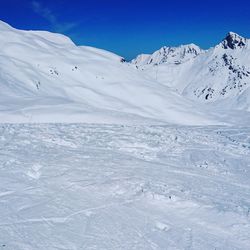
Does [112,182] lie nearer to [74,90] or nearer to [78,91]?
[78,91]

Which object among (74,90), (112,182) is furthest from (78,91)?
(112,182)

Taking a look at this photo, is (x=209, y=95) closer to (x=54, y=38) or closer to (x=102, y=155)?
(x=54, y=38)

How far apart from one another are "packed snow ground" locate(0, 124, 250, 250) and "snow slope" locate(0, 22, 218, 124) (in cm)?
776

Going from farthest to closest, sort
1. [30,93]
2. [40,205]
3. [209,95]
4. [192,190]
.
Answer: [209,95] < [30,93] < [192,190] < [40,205]

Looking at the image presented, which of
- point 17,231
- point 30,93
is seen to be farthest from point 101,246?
point 30,93

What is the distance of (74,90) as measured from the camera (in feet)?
124

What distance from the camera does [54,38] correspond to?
2384 inches

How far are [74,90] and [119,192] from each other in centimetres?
2673

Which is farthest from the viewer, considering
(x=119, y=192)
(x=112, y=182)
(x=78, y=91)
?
(x=78, y=91)

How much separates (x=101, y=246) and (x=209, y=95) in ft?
580

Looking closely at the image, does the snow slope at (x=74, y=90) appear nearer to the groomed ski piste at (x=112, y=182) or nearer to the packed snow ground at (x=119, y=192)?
the groomed ski piste at (x=112, y=182)

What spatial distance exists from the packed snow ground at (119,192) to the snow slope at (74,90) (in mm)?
7764

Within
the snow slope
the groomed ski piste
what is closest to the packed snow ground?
the groomed ski piste

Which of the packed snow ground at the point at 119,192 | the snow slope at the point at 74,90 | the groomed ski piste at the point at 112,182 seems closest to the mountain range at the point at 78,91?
the snow slope at the point at 74,90
